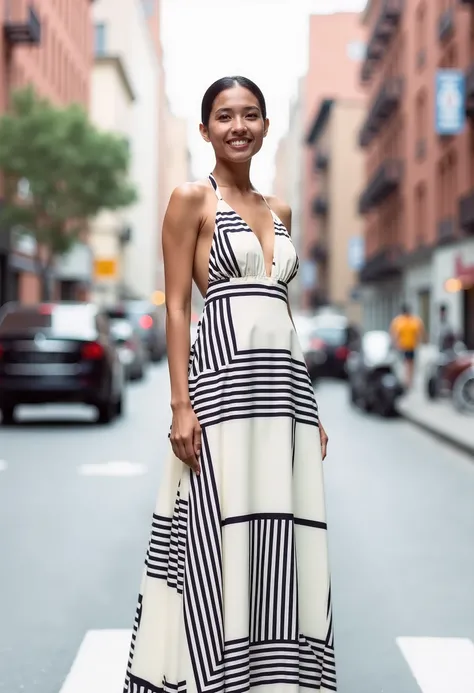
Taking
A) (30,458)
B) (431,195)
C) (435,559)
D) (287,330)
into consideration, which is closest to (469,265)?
(431,195)

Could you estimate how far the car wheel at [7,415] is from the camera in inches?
636

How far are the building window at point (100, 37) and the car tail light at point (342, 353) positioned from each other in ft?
179

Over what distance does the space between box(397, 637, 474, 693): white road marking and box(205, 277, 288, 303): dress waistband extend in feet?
5.68

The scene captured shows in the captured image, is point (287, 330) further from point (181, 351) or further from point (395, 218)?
point (395, 218)

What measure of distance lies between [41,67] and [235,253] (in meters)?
44.7

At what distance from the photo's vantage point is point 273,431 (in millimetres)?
3281

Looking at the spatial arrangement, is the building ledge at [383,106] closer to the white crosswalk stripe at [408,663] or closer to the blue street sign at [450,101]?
the blue street sign at [450,101]

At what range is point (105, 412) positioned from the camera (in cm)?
1620

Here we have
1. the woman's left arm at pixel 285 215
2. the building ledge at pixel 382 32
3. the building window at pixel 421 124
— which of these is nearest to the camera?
the woman's left arm at pixel 285 215

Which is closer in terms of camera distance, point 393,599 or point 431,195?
point 393,599

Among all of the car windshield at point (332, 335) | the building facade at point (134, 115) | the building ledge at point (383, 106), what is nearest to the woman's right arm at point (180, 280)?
the car windshield at point (332, 335)

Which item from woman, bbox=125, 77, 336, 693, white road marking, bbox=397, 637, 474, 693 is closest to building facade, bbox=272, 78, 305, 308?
white road marking, bbox=397, 637, 474, 693

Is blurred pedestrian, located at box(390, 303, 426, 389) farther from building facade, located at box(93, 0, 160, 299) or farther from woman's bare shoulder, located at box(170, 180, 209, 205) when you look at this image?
building facade, located at box(93, 0, 160, 299)

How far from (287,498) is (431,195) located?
43437 millimetres
